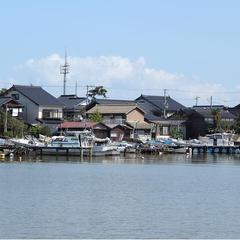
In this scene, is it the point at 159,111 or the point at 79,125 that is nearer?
the point at 79,125

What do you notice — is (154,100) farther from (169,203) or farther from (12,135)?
(169,203)

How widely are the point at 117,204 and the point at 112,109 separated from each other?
6123cm

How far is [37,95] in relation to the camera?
83.8 m

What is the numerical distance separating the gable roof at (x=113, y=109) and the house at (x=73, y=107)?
1414 millimetres

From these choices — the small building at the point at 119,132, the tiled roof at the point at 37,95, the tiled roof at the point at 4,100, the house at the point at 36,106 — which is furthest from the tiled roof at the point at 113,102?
the tiled roof at the point at 4,100

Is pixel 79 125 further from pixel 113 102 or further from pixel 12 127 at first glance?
pixel 113 102

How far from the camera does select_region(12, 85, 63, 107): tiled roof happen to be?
82500 millimetres

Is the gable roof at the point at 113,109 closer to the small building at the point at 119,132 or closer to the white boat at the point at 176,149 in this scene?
the small building at the point at 119,132

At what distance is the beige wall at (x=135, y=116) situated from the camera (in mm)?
88188

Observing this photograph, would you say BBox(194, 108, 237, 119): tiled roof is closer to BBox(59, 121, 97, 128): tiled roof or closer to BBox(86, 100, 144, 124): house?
BBox(86, 100, 144, 124): house

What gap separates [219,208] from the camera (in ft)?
91.8

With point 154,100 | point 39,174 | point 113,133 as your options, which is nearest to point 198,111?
point 154,100

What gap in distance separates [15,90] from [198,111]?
2839 centimetres

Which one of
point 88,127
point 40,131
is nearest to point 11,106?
point 40,131
